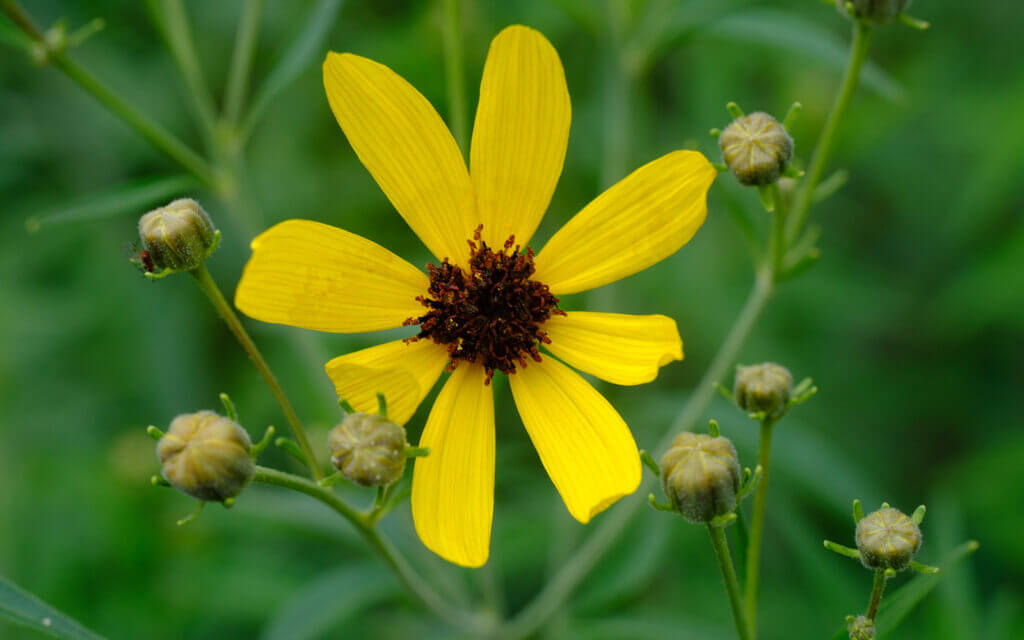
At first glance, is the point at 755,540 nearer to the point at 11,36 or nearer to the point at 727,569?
the point at 727,569

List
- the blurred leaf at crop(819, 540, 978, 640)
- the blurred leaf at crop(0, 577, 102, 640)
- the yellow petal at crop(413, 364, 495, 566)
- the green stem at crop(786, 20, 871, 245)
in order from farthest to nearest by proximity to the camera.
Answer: the green stem at crop(786, 20, 871, 245) < the yellow petal at crop(413, 364, 495, 566) < the blurred leaf at crop(819, 540, 978, 640) < the blurred leaf at crop(0, 577, 102, 640)

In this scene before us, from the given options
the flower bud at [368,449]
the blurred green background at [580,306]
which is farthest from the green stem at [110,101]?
the flower bud at [368,449]

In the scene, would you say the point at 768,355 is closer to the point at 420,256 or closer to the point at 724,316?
the point at 724,316

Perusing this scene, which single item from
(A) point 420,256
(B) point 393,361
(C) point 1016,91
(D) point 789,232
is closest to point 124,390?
(A) point 420,256

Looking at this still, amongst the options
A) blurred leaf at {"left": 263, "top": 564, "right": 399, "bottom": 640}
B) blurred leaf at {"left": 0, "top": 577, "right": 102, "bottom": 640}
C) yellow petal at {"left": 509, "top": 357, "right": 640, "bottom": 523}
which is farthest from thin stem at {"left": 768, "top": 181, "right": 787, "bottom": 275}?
blurred leaf at {"left": 0, "top": 577, "right": 102, "bottom": 640}

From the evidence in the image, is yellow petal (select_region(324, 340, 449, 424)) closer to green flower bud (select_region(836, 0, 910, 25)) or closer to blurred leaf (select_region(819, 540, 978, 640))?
blurred leaf (select_region(819, 540, 978, 640))

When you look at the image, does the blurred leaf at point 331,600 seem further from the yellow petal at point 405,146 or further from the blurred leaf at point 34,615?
the yellow petal at point 405,146

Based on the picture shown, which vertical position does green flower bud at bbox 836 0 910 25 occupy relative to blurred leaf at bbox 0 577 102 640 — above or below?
above
